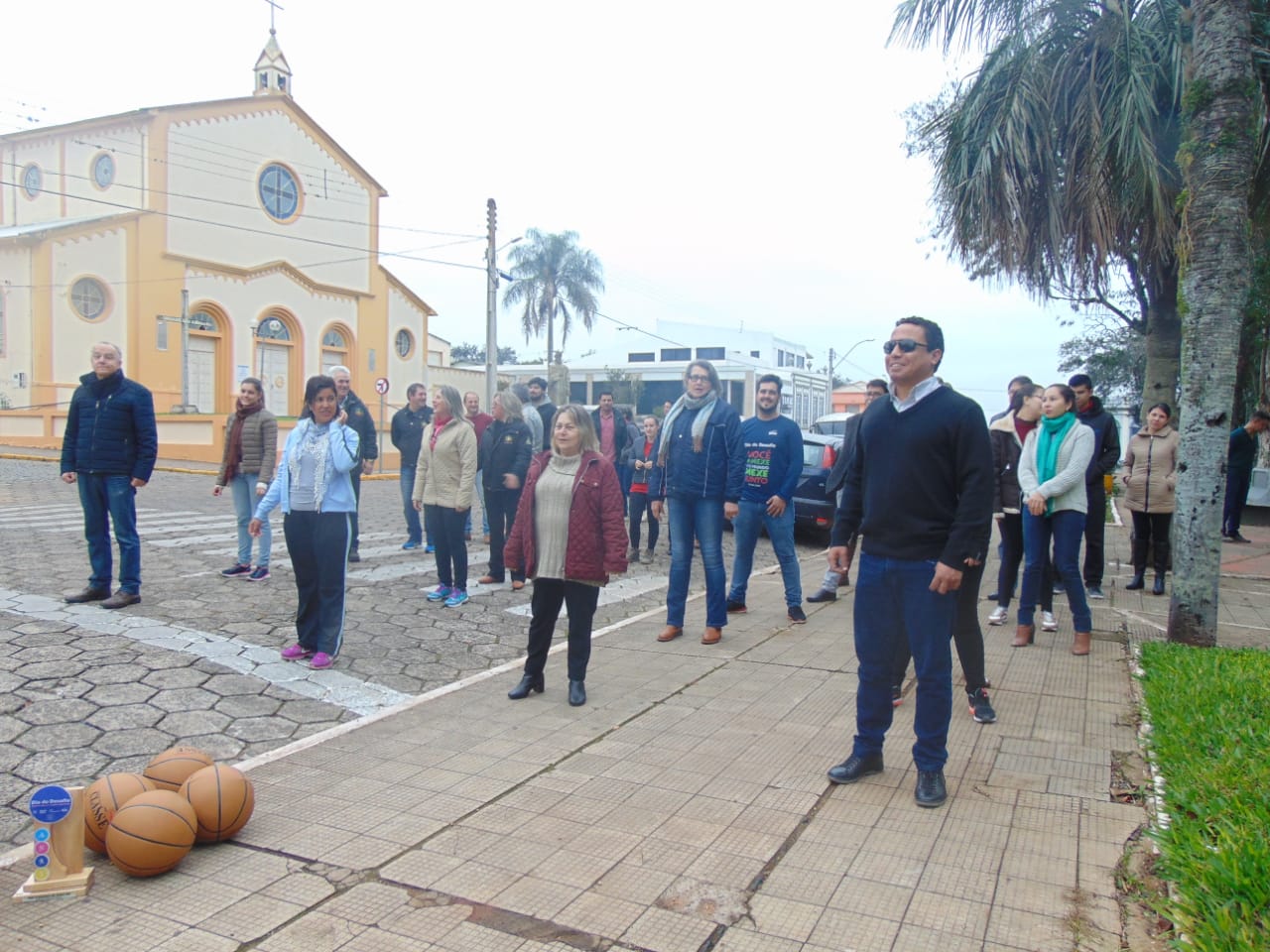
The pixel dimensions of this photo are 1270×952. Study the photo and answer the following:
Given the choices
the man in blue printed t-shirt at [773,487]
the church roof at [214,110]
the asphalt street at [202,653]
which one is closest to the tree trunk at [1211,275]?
the man in blue printed t-shirt at [773,487]

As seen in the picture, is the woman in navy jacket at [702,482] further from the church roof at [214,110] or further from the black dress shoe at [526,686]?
the church roof at [214,110]

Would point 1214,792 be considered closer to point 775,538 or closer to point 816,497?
point 775,538

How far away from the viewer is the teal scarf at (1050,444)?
622cm

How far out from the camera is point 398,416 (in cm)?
1065

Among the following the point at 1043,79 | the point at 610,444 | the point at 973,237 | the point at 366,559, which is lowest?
the point at 366,559

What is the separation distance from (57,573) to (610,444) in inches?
222

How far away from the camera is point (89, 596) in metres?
6.91

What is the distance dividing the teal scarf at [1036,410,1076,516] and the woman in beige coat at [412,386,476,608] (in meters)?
4.33

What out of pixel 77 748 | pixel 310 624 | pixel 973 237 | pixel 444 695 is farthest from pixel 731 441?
pixel 973 237

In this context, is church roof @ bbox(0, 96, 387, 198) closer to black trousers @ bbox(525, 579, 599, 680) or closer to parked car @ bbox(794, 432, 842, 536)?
parked car @ bbox(794, 432, 842, 536)

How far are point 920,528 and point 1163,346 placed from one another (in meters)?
9.12

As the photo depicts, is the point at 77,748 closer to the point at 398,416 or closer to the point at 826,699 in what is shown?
the point at 826,699

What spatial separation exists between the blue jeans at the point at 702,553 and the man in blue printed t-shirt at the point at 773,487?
0.58m

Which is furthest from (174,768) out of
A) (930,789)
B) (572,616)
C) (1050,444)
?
(1050,444)
